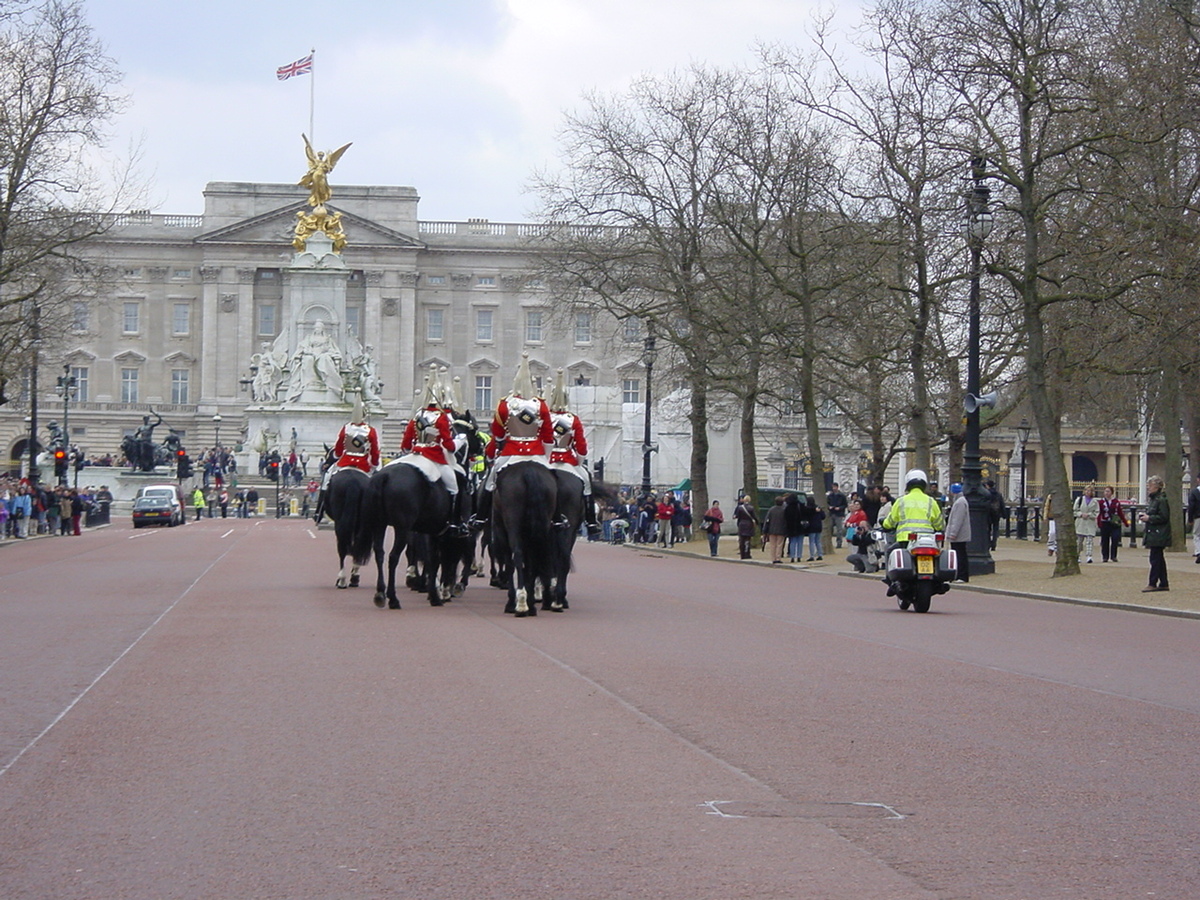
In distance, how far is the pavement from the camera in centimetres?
2405

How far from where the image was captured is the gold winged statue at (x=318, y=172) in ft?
295

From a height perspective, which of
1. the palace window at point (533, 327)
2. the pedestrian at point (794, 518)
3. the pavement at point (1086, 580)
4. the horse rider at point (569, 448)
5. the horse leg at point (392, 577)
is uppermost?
the palace window at point (533, 327)

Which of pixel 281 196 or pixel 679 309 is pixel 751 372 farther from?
pixel 281 196

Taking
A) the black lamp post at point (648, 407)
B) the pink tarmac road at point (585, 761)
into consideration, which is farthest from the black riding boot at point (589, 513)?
the black lamp post at point (648, 407)

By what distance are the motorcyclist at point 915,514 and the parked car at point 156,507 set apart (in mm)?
45541

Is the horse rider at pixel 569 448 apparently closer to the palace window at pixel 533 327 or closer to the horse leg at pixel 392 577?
the horse leg at pixel 392 577

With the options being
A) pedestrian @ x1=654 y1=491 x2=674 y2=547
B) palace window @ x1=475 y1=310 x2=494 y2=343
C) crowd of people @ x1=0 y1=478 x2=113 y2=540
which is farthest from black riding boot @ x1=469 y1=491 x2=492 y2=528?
palace window @ x1=475 y1=310 x2=494 y2=343

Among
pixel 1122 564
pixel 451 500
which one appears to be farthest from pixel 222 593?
pixel 1122 564

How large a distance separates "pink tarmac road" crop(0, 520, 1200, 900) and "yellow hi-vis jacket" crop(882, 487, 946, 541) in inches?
149

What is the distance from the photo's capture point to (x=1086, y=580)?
94.9 ft

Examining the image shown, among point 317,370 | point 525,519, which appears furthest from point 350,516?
point 317,370

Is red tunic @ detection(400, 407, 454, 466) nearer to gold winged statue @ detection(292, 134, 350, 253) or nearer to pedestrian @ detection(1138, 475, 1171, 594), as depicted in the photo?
pedestrian @ detection(1138, 475, 1171, 594)

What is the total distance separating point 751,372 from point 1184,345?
55.5 ft

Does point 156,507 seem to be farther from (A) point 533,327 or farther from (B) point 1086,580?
(A) point 533,327
